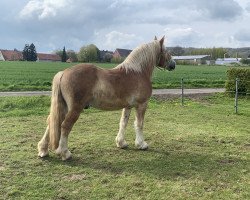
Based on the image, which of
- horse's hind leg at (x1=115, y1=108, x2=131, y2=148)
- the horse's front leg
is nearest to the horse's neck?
the horse's front leg

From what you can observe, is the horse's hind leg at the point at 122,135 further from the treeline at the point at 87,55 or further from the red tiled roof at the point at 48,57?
the red tiled roof at the point at 48,57

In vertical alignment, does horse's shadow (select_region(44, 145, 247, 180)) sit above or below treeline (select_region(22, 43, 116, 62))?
below

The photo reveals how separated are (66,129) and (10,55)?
117815 millimetres

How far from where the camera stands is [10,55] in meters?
118

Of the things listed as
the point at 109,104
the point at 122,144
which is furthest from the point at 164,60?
the point at 122,144

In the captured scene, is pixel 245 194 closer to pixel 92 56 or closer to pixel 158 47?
pixel 158 47

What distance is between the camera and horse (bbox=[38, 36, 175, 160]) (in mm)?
6547

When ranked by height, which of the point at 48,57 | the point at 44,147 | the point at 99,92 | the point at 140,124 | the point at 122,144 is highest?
the point at 48,57

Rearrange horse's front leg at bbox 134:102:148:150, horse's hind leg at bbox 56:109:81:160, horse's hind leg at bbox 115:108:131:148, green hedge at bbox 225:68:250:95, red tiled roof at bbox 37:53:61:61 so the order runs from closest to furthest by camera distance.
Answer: horse's hind leg at bbox 56:109:81:160
horse's front leg at bbox 134:102:148:150
horse's hind leg at bbox 115:108:131:148
green hedge at bbox 225:68:250:95
red tiled roof at bbox 37:53:61:61

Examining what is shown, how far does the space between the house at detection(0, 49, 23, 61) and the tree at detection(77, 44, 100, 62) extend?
31.3 meters

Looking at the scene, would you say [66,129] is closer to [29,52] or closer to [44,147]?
[44,147]

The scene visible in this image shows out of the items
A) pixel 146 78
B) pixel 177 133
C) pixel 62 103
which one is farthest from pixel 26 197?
pixel 177 133

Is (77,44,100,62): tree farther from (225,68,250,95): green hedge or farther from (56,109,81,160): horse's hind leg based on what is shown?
(56,109,81,160): horse's hind leg

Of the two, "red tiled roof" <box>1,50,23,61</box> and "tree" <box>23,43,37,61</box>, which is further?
"red tiled roof" <box>1,50,23,61</box>
